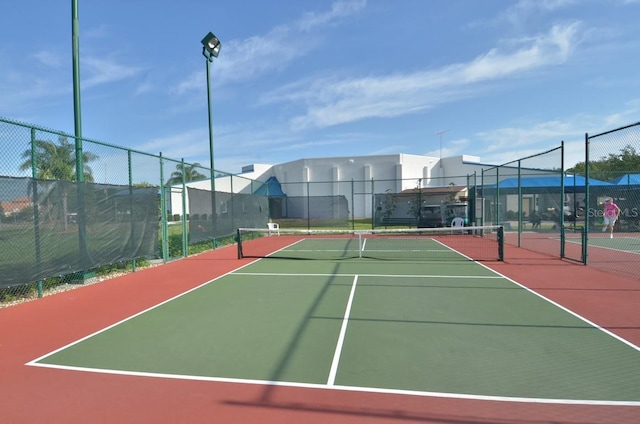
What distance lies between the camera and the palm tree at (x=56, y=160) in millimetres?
7980

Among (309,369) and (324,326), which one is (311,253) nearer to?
(324,326)

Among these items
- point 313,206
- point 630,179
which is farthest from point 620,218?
point 313,206

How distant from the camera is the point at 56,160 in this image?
9094 millimetres

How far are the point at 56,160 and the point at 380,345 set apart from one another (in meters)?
8.36

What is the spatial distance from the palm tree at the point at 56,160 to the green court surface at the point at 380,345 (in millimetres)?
3978

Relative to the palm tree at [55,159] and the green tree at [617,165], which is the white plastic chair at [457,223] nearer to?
the green tree at [617,165]

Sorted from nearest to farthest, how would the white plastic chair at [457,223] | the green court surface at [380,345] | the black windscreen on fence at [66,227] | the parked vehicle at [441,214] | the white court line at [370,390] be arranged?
the white court line at [370,390], the green court surface at [380,345], the black windscreen on fence at [66,227], the white plastic chair at [457,223], the parked vehicle at [441,214]

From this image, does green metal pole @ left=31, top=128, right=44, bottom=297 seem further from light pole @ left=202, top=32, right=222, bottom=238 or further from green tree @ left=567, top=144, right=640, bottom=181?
green tree @ left=567, top=144, right=640, bottom=181

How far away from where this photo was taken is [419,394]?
378 cm

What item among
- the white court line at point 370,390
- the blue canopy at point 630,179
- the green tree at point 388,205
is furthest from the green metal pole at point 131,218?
the blue canopy at point 630,179

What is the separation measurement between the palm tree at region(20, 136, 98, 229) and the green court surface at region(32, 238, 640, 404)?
3978 millimetres

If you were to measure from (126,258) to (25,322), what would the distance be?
4.60 m

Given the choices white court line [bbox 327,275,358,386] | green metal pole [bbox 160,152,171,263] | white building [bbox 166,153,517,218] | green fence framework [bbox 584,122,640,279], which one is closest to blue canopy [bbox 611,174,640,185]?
green fence framework [bbox 584,122,640,279]

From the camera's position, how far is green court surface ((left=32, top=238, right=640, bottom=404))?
4055mm
